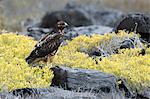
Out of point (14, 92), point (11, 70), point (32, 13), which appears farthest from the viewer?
point (32, 13)

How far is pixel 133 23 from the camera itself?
12.2 meters

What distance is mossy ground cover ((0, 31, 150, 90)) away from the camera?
8430mm

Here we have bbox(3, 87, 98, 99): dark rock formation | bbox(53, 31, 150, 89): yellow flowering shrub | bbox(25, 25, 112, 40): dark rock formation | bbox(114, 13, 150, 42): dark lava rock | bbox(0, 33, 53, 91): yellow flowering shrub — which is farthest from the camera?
bbox(25, 25, 112, 40): dark rock formation

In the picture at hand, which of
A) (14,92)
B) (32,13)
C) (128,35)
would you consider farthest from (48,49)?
(32,13)

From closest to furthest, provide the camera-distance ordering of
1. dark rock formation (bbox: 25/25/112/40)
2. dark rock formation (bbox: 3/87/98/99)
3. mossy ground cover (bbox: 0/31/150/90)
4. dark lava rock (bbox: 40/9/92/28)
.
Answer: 1. dark rock formation (bbox: 3/87/98/99)
2. mossy ground cover (bbox: 0/31/150/90)
3. dark rock formation (bbox: 25/25/112/40)
4. dark lava rock (bbox: 40/9/92/28)

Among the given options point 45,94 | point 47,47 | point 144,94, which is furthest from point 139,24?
point 45,94

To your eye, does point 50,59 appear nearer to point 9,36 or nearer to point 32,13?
point 9,36

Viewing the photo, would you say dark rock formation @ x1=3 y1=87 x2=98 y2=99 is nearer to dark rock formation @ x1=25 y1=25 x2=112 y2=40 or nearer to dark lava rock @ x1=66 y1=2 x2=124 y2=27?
dark rock formation @ x1=25 y1=25 x2=112 y2=40

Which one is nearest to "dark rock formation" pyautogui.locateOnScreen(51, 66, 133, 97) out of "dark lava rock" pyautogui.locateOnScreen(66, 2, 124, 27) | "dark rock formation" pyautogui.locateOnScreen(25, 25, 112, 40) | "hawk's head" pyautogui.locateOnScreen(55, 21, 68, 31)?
"hawk's head" pyautogui.locateOnScreen(55, 21, 68, 31)

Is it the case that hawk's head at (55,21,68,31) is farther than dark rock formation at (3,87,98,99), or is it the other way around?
hawk's head at (55,21,68,31)

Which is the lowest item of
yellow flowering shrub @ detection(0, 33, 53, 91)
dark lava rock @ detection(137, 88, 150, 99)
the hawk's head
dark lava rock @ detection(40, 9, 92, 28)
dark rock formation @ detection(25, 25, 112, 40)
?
dark lava rock @ detection(137, 88, 150, 99)

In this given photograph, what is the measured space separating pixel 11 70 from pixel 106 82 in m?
1.56

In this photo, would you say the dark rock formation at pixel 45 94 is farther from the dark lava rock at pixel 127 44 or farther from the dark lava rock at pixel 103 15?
the dark lava rock at pixel 103 15

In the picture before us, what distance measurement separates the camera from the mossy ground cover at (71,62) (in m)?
8.43
